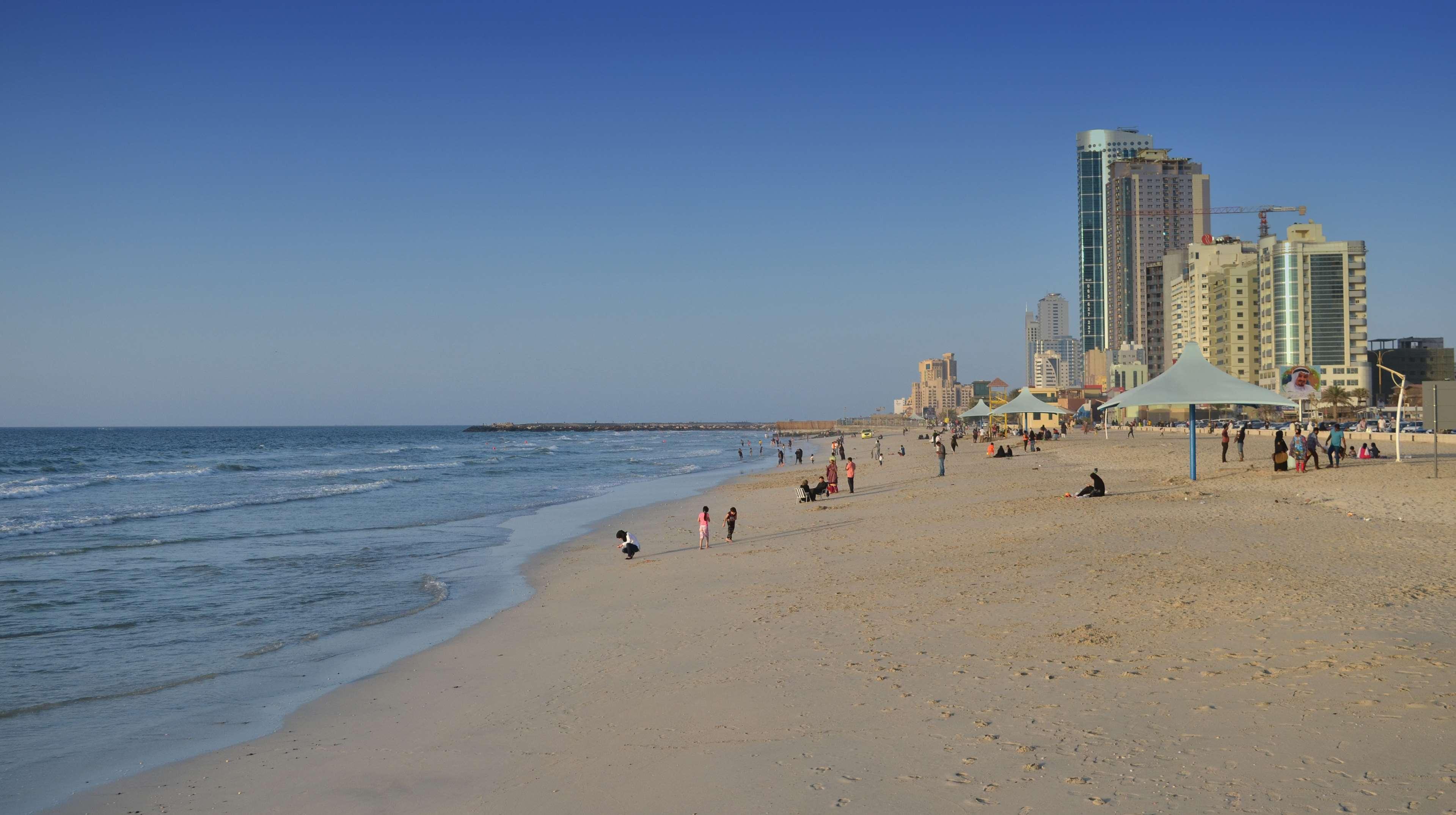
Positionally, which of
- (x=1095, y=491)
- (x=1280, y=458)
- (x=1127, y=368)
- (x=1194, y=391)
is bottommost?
(x=1095, y=491)

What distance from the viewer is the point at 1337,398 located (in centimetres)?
8625

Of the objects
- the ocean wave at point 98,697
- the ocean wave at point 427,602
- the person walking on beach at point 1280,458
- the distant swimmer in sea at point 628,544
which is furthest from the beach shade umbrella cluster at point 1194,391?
the ocean wave at point 98,697

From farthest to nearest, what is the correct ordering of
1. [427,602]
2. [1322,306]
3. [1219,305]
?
[1219,305] → [1322,306] → [427,602]

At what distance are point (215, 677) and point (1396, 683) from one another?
420 inches

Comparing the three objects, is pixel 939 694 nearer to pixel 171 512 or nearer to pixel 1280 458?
pixel 1280 458

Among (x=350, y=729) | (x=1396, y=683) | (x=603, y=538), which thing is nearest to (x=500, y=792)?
(x=350, y=729)

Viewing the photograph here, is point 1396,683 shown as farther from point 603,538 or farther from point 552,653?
→ point 603,538

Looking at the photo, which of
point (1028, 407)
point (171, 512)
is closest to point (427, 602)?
point (171, 512)

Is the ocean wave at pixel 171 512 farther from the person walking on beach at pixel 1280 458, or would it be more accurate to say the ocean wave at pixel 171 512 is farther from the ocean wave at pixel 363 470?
the person walking on beach at pixel 1280 458

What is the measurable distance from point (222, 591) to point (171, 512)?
17257mm

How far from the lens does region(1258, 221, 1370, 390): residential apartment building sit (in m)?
112

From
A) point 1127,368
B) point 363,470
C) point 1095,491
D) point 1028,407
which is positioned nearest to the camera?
point 1095,491

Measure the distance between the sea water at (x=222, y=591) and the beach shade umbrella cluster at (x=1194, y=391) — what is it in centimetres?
1133

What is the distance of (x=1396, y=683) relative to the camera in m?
6.40
